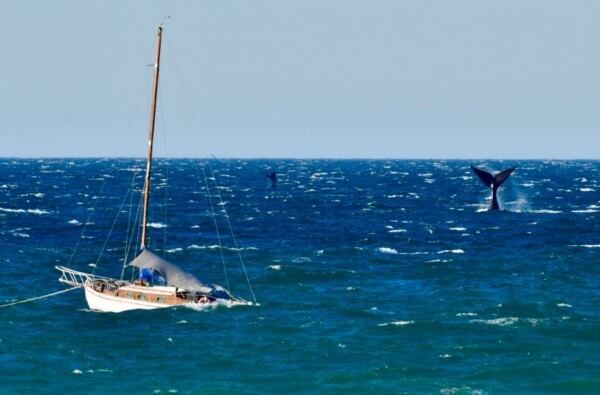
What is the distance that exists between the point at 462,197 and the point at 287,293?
366 feet

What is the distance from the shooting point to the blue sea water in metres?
48.0

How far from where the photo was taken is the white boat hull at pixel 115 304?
61031mm

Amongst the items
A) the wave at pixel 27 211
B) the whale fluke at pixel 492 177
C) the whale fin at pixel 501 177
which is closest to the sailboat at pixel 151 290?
the whale fluke at pixel 492 177

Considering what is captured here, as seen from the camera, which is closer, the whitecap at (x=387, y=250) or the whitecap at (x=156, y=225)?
the whitecap at (x=387, y=250)

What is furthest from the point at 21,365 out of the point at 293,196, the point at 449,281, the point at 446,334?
the point at 293,196

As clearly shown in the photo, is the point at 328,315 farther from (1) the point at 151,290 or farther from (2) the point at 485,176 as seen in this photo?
(2) the point at 485,176

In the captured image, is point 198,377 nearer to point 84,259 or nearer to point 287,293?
point 287,293

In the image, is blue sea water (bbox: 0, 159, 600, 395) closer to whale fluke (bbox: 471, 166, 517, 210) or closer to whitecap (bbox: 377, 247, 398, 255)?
whitecap (bbox: 377, 247, 398, 255)

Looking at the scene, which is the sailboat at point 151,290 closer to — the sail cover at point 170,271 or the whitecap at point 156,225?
the sail cover at point 170,271

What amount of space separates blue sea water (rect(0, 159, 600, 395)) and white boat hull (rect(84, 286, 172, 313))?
61 cm

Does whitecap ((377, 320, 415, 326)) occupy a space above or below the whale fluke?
below

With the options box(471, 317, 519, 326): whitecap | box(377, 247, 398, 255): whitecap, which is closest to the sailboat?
box(471, 317, 519, 326): whitecap

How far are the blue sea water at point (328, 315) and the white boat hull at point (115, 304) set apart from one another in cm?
61

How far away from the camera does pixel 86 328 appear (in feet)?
190
